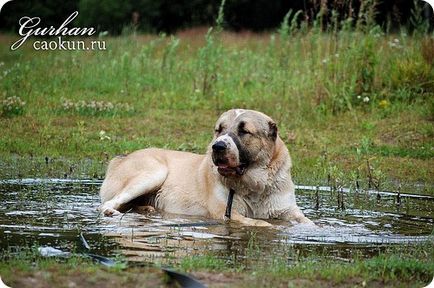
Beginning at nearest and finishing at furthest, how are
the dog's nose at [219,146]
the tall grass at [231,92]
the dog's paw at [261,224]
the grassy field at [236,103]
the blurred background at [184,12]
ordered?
the dog's nose at [219,146]
the dog's paw at [261,224]
the grassy field at [236,103]
the tall grass at [231,92]
the blurred background at [184,12]

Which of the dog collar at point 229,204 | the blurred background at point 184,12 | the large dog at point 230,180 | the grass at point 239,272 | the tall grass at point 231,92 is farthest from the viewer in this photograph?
the blurred background at point 184,12

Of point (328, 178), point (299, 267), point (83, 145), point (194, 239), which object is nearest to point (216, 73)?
point (83, 145)

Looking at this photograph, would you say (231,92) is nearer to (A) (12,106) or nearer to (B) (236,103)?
(B) (236,103)

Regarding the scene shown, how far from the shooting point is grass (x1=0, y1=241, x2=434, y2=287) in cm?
529

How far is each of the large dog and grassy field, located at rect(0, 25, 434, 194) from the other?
1.74 meters

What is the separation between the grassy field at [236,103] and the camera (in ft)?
36.9

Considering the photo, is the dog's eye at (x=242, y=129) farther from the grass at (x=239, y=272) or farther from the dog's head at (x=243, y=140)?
the grass at (x=239, y=272)

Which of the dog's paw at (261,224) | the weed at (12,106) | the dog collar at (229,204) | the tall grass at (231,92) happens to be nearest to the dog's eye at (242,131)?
the dog collar at (229,204)

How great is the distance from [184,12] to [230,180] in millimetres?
17259

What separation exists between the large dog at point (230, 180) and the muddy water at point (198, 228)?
235mm

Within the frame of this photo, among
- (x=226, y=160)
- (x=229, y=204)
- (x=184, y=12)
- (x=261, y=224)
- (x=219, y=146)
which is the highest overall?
(x=184, y=12)

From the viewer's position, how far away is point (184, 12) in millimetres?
24781

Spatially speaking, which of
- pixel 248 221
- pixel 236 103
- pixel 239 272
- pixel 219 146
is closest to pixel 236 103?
pixel 236 103

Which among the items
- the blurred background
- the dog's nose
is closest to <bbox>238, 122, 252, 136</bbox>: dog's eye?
the dog's nose
